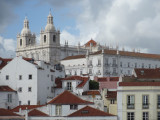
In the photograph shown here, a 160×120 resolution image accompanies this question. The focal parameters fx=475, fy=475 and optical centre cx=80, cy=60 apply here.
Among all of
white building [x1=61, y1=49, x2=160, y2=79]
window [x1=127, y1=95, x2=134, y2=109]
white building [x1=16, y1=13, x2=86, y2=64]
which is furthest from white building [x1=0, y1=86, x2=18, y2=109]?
white building [x1=16, y1=13, x2=86, y2=64]

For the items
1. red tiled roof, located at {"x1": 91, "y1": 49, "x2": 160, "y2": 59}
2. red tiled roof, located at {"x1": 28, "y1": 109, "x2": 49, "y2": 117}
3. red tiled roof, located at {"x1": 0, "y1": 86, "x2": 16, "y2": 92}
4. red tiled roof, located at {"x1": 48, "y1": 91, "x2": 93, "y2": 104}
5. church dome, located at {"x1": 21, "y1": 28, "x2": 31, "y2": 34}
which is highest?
church dome, located at {"x1": 21, "y1": 28, "x2": 31, "y2": 34}

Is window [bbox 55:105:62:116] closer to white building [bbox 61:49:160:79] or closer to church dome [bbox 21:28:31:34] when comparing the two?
white building [bbox 61:49:160:79]

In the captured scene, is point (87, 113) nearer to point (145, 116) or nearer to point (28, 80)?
point (145, 116)

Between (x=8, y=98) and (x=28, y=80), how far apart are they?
4.42 m

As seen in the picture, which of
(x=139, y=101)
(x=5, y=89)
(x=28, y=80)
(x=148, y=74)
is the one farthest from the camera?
(x=28, y=80)

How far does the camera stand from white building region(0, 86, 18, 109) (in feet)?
235

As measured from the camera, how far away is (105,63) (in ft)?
470

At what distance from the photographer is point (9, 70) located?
75938mm

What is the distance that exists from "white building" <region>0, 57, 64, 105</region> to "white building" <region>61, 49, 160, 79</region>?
63.1m

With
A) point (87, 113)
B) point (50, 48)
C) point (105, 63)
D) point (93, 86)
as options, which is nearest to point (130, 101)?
point (87, 113)

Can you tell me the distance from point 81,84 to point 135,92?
23.5 m

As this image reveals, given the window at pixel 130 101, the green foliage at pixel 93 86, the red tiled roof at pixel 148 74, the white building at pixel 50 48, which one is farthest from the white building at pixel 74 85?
the white building at pixel 50 48

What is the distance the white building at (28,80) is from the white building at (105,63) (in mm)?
63132

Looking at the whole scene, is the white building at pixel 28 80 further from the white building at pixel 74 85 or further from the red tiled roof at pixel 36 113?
the red tiled roof at pixel 36 113
